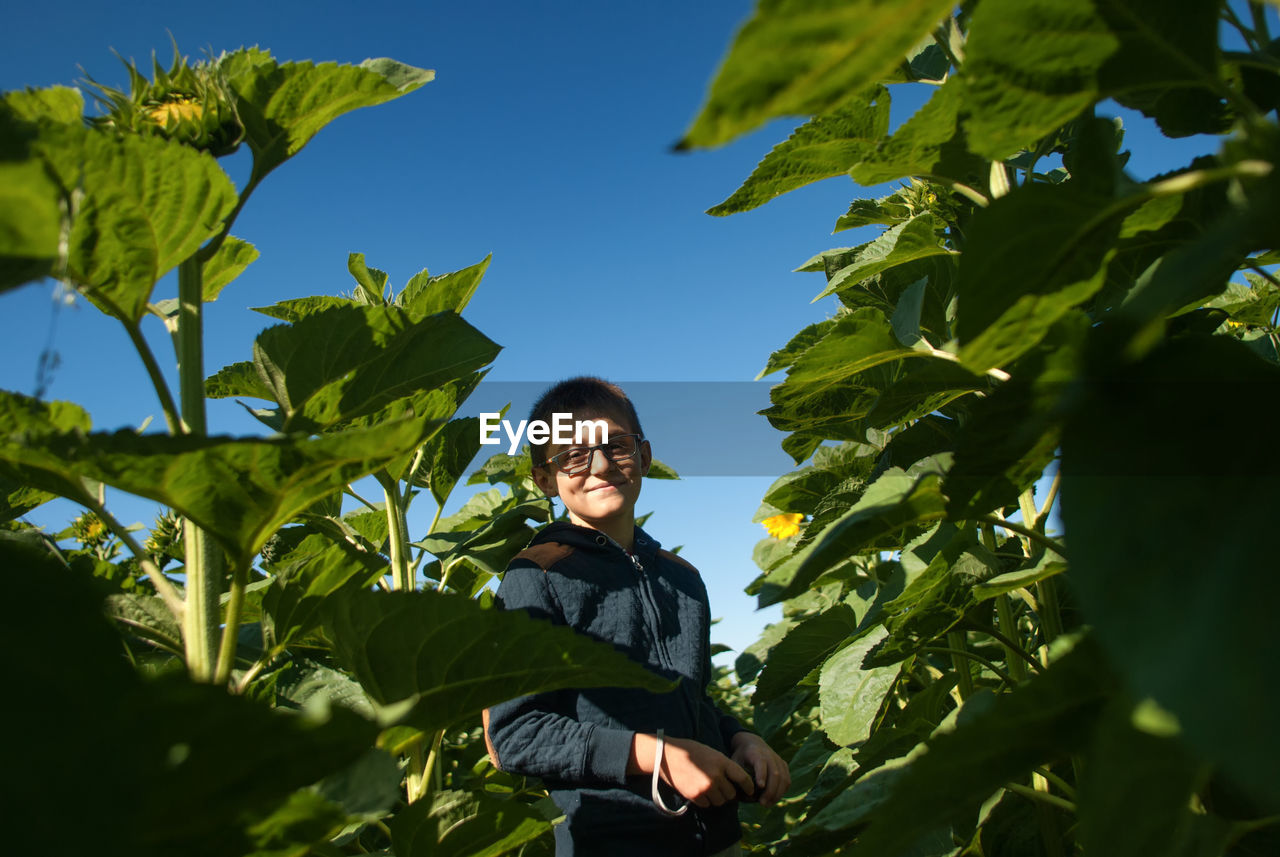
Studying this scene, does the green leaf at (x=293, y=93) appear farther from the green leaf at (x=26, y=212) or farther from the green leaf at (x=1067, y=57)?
the green leaf at (x=1067, y=57)

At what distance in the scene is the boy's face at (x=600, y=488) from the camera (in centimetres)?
236

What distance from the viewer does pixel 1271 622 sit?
1.33 feet

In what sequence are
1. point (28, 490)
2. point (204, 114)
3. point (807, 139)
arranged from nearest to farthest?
1. point (204, 114)
2. point (807, 139)
3. point (28, 490)

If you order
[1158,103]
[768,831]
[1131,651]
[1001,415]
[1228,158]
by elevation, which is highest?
[1158,103]

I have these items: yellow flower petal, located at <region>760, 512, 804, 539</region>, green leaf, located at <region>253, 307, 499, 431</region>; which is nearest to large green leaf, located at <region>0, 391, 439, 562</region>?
Answer: green leaf, located at <region>253, 307, 499, 431</region>

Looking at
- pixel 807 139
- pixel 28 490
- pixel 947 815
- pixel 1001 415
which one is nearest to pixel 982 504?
pixel 1001 415

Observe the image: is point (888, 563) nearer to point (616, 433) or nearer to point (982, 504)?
point (616, 433)

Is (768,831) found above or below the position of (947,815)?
below

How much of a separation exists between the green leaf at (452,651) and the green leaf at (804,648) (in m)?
0.97

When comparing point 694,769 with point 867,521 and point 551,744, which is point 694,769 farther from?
point 867,521

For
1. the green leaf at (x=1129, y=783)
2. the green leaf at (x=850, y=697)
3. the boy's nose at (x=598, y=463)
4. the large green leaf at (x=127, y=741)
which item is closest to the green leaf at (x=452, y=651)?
the large green leaf at (x=127, y=741)

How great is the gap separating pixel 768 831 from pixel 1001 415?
7.05ft

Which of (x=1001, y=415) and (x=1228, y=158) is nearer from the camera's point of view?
(x=1228, y=158)

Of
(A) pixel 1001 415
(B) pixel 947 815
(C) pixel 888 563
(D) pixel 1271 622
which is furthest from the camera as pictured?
(C) pixel 888 563
